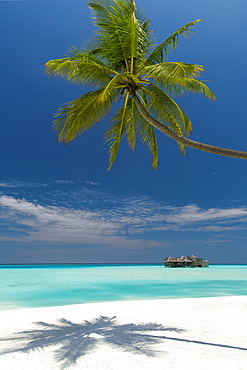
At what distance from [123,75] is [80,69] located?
987 mm

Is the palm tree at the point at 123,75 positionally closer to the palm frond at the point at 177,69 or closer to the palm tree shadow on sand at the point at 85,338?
the palm frond at the point at 177,69

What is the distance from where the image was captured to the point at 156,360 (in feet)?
14.2

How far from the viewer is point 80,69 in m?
5.92

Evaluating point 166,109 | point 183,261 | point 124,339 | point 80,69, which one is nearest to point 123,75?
point 80,69

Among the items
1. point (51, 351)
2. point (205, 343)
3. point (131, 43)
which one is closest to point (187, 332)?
point (205, 343)

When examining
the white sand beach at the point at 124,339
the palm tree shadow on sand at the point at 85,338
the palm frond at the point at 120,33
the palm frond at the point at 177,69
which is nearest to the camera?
the white sand beach at the point at 124,339

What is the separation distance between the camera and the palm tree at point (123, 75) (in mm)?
5621

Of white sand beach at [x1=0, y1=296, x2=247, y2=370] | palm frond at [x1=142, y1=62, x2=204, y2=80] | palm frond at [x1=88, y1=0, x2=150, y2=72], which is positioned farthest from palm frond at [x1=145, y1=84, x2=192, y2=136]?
white sand beach at [x1=0, y1=296, x2=247, y2=370]

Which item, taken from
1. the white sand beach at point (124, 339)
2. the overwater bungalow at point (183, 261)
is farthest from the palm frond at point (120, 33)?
the overwater bungalow at point (183, 261)

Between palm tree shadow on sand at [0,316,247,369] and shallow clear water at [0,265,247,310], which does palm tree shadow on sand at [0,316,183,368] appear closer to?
palm tree shadow on sand at [0,316,247,369]

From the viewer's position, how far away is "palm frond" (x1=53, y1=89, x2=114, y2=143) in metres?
6.59

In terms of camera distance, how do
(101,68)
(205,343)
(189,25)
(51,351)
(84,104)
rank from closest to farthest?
(51,351)
(205,343)
(189,25)
(101,68)
(84,104)

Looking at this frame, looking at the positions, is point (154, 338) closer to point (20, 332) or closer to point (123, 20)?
point (20, 332)

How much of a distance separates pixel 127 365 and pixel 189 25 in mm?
6104
